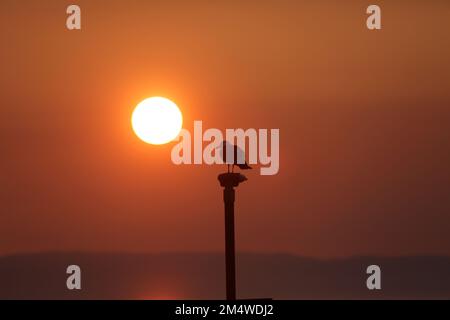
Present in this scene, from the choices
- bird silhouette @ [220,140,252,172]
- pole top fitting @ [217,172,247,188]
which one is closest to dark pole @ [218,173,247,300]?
pole top fitting @ [217,172,247,188]

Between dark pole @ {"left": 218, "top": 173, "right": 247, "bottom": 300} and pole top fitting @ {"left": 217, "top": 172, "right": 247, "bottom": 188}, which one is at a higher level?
pole top fitting @ {"left": 217, "top": 172, "right": 247, "bottom": 188}

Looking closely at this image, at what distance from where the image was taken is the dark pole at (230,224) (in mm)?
49094

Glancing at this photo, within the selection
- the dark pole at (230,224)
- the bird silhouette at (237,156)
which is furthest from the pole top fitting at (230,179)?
the bird silhouette at (237,156)

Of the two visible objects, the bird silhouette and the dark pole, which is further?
the dark pole

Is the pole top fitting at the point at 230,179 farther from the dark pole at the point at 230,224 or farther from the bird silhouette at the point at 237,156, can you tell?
the bird silhouette at the point at 237,156

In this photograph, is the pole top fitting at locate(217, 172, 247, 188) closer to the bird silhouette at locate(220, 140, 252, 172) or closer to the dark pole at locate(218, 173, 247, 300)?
the dark pole at locate(218, 173, 247, 300)

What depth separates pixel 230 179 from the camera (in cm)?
4909

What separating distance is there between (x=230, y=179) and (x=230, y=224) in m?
2.46

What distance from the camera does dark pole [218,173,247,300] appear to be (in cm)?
4909
